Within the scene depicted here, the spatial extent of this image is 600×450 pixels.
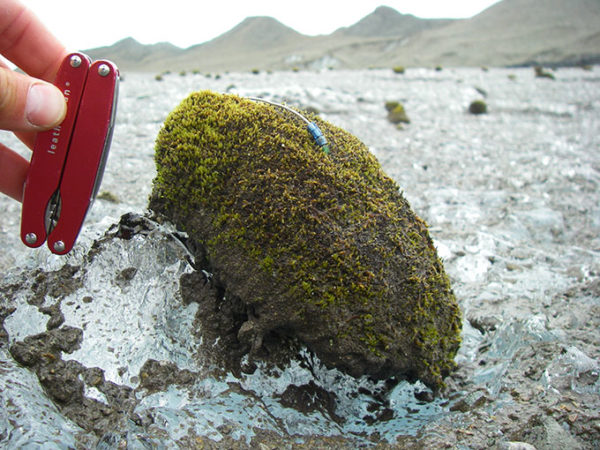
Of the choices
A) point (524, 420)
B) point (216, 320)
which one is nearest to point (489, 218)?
point (524, 420)

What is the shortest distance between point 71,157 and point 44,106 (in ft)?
1.83

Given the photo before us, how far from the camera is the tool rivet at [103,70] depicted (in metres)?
3.42

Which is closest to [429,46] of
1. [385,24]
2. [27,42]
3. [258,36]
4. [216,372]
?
[258,36]

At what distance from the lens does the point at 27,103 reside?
113 inches

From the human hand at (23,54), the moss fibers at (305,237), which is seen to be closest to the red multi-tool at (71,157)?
the human hand at (23,54)

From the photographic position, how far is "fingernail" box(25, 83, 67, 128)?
2.91 m

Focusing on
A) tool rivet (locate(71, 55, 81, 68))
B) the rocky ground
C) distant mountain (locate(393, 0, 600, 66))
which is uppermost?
distant mountain (locate(393, 0, 600, 66))

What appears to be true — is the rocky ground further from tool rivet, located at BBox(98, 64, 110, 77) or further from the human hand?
tool rivet, located at BBox(98, 64, 110, 77)

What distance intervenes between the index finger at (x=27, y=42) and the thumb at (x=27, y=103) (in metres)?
1.18

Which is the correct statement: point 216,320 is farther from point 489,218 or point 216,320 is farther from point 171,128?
point 489,218

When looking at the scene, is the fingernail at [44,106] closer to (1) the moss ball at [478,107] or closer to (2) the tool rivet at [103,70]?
(2) the tool rivet at [103,70]

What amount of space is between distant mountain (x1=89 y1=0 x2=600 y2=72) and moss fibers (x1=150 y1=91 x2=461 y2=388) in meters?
49.5

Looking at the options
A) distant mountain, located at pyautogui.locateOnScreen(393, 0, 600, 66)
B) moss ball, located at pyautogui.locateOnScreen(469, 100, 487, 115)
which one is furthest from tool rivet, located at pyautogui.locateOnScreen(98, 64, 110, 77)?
distant mountain, located at pyautogui.locateOnScreen(393, 0, 600, 66)

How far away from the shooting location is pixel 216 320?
3.74 metres
